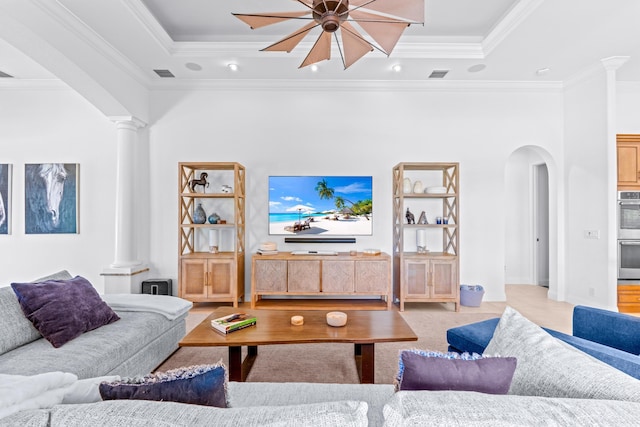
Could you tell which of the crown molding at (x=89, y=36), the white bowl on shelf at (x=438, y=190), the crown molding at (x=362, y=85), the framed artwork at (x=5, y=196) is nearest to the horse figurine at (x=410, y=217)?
the white bowl on shelf at (x=438, y=190)

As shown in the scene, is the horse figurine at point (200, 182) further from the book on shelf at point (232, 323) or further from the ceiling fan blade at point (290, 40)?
the book on shelf at point (232, 323)

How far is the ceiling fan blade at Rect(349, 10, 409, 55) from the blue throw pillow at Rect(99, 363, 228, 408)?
208cm

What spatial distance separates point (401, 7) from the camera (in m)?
1.96

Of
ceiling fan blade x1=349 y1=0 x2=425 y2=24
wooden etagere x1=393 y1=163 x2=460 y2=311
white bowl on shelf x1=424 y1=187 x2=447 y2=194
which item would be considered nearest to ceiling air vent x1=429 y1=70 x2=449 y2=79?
wooden etagere x1=393 y1=163 x2=460 y2=311

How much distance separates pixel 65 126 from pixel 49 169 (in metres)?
0.63

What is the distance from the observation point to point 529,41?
3340mm

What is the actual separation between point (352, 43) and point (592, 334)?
8.16 feet

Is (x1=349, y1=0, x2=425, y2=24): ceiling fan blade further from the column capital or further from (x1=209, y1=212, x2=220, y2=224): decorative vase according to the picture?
the column capital

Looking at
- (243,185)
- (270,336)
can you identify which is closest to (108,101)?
(243,185)

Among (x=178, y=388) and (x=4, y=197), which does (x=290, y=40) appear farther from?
(x=4, y=197)

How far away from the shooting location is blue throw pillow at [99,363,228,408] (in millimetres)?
852

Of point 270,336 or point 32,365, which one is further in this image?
point 270,336

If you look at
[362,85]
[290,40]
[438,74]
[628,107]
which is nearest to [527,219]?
[628,107]

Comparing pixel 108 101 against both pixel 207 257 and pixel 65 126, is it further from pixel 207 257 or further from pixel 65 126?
pixel 207 257
